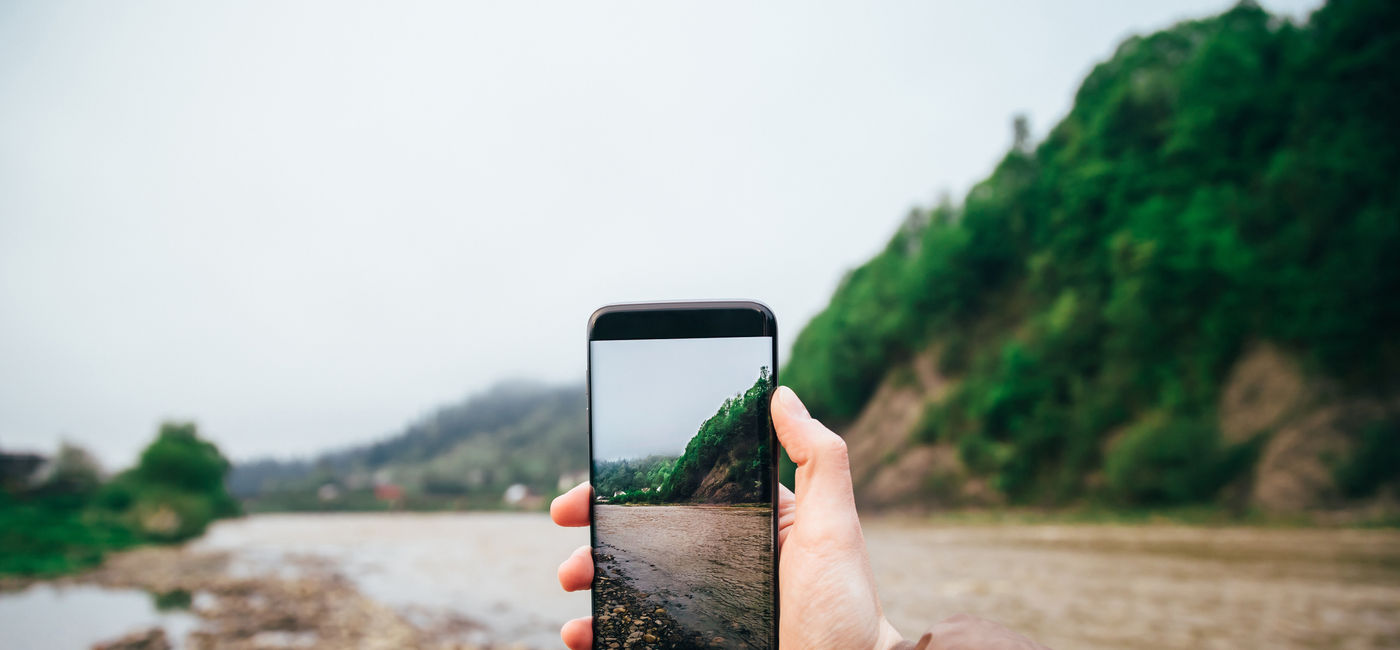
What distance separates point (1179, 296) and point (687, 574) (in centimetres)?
2967

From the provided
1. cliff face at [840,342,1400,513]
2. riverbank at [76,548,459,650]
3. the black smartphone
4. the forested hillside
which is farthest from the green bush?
the black smartphone

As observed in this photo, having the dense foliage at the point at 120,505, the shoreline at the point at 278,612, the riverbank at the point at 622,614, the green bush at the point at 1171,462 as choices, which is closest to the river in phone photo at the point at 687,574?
the riverbank at the point at 622,614

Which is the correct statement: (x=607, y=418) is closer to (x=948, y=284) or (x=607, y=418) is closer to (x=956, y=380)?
(x=956, y=380)

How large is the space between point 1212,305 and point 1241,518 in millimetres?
8691

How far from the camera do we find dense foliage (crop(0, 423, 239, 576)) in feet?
136

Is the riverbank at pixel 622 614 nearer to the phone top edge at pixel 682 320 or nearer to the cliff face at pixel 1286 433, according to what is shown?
the phone top edge at pixel 682 320

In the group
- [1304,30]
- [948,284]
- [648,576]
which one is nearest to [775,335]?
[648,576]

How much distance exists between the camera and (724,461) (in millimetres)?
Result: 1497

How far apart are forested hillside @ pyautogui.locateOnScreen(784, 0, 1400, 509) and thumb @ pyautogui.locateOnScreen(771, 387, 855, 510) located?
22.9 metres

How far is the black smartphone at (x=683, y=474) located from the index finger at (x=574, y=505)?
1.3 inches

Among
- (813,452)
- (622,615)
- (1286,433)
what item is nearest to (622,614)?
(622,615)

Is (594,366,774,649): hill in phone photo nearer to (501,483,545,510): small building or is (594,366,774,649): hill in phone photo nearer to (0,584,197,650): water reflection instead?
(0,584,197,650): water reflection

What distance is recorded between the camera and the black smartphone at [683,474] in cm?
149

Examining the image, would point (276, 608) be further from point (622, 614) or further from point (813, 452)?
point (813, 452)
